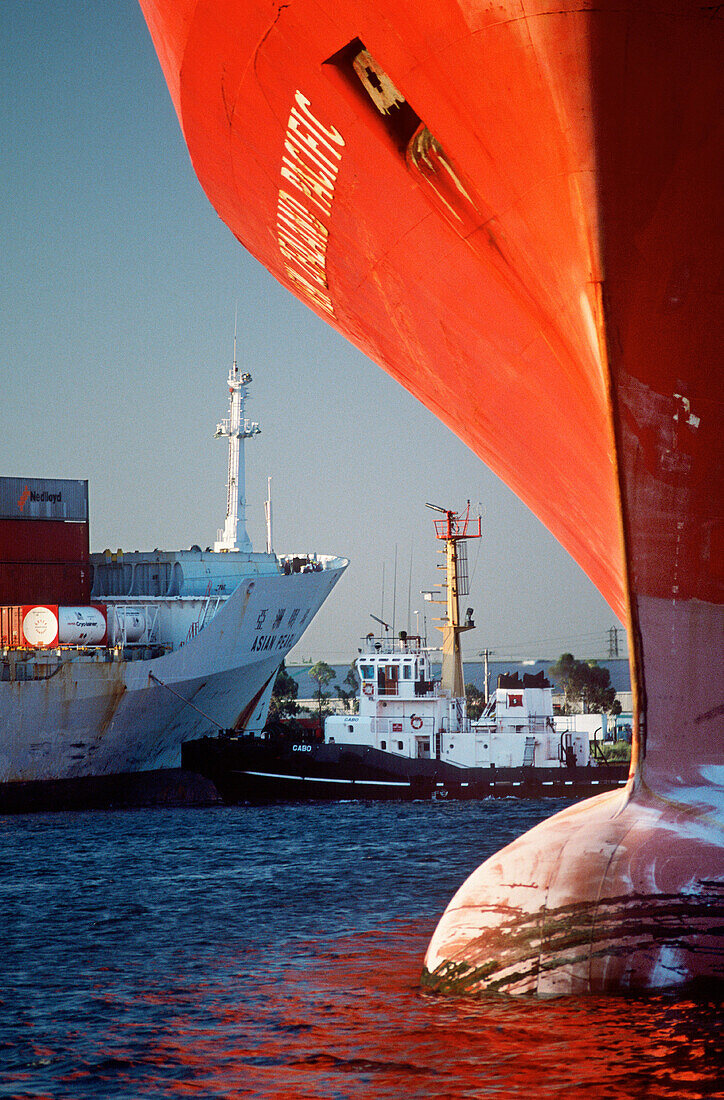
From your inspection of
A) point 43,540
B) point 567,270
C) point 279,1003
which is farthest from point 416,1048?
point 43,540

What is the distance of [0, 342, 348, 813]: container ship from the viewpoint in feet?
105

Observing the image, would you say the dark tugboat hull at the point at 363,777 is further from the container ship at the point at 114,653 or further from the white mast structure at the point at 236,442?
the white mast structure at the point at 236,442

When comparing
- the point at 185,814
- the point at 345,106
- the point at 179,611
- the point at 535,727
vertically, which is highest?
the point at 345,106

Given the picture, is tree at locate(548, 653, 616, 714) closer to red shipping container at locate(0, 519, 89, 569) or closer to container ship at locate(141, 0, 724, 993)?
red shipping container at locate(0, 519, 89, 569)

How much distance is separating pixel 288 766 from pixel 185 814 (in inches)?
140

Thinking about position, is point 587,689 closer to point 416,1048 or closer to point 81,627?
point 81,627

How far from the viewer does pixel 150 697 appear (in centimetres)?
3347

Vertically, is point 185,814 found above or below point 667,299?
below

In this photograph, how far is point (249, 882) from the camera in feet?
62.6

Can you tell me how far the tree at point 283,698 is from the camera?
83500 millimetres

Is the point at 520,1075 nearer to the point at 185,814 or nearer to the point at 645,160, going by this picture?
the point at 645,160

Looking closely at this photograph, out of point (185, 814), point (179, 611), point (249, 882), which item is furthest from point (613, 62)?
point (179, 611)

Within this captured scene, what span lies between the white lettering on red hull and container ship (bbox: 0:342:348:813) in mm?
22666

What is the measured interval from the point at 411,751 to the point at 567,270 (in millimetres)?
27404
